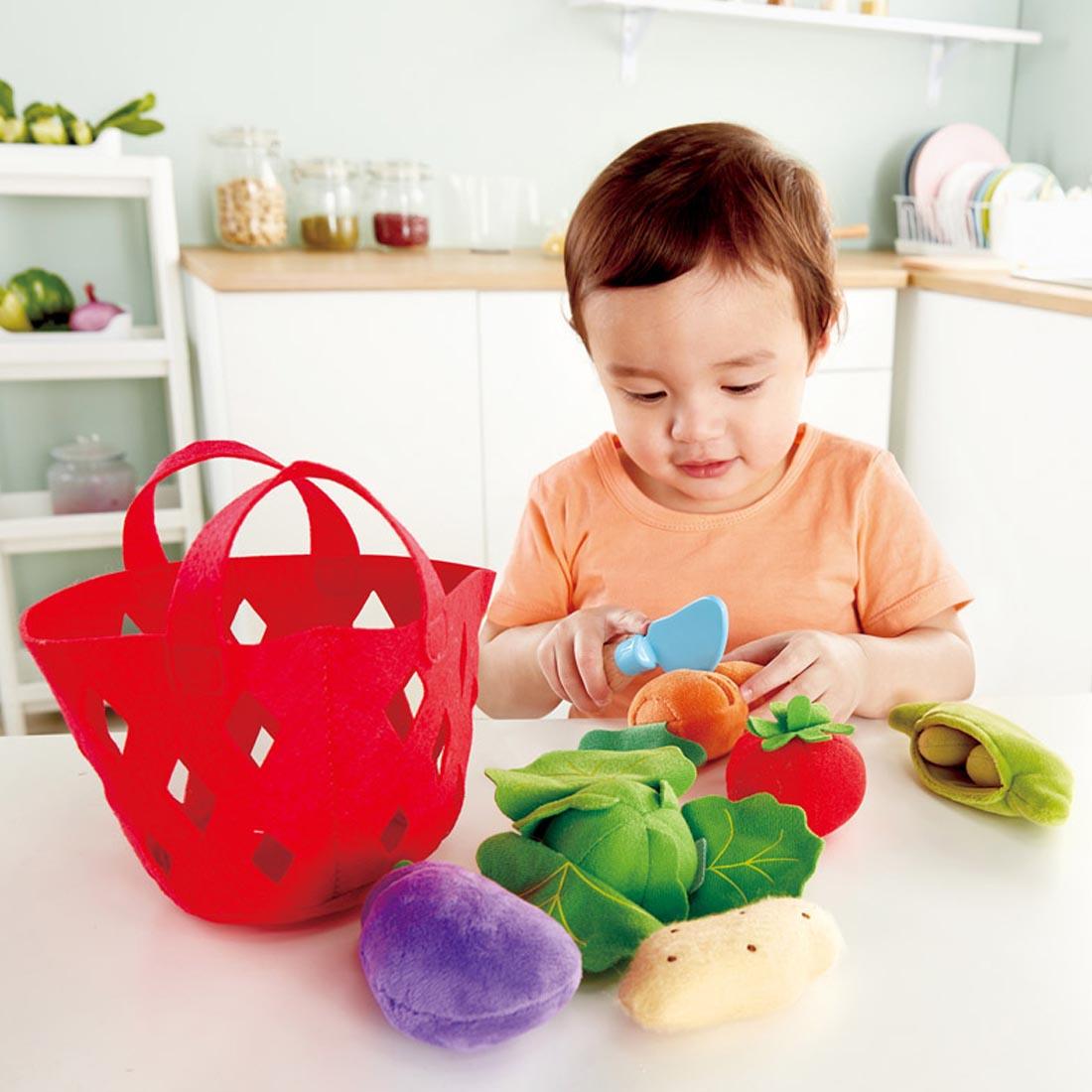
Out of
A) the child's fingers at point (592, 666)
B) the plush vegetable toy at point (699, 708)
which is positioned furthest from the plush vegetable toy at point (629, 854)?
the child's fingers at point (592, 666)

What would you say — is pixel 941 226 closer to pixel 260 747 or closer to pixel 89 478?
pixel 89 478

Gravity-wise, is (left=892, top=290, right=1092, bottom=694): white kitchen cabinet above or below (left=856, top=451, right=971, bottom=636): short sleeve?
below

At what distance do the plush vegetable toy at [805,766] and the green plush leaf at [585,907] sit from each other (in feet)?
0.41

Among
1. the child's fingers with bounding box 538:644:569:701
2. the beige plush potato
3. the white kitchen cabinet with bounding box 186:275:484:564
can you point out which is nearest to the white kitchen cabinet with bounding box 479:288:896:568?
the white kitchen cabinet with bounding box 186:275:484:564

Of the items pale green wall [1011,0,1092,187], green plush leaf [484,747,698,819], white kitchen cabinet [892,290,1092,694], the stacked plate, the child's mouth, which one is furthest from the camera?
pale green wall [1011,0,1092,187]

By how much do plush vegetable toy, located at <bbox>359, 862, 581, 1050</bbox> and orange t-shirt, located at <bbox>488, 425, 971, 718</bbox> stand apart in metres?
0.55

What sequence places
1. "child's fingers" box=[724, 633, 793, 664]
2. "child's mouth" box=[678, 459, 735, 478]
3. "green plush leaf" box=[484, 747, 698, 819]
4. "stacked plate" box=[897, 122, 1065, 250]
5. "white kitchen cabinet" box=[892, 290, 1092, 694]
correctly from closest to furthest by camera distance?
"green plush leaf" box=[484, 747, 698, 819] < "child's fingers" box=[724, 633, 793, 664] < "child's mouth" box=[678, 459, 735, 478] < "white kitchen cabinet" box=[892, 290, 1092, 694] < "stacked plate" box=[897, 122, 1065, 250]

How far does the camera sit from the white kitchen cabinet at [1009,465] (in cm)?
173

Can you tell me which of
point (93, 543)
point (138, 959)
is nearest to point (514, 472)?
point (93, 543)

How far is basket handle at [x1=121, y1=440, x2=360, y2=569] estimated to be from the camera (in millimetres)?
490

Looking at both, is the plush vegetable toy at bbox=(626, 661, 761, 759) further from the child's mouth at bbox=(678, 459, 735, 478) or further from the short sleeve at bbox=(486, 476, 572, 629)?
the short sleeve at bbox=(486, 476, 572, 629)

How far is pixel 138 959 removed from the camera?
454 millimetres

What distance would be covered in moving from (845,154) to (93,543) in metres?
1.83

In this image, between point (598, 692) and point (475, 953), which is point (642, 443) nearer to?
point (598, 692)
